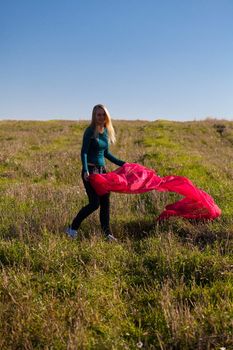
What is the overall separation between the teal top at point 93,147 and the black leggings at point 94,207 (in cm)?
14

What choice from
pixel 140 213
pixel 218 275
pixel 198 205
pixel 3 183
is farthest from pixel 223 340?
pixel 3 183

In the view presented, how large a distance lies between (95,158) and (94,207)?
76cm

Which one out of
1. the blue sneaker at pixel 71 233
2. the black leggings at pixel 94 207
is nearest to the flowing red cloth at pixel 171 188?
the black leggings at pixel 94 207

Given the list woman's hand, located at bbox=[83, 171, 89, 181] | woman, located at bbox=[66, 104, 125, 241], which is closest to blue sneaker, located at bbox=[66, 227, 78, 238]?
woman, located at bbox=[66, 104, 125, 241]

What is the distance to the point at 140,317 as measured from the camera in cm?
398

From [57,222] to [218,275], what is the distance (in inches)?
117

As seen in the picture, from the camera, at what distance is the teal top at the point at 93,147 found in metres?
6.29

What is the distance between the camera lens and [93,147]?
647 centimetres

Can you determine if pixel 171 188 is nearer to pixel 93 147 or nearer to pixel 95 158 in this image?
pixel 95 158

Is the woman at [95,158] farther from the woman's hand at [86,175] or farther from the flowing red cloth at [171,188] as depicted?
the flowing red cloth at [171,188]

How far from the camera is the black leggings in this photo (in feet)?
20.9

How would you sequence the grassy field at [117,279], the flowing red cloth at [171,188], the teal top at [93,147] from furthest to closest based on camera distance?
the flowing red cloth at [171,188], the teal top at [93,147], the grassy field at [117,279]

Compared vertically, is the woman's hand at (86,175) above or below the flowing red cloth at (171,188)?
above

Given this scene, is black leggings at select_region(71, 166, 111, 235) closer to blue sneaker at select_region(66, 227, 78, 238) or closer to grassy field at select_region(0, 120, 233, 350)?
blue sneaker at select_region(66, 227, 78, 238)
